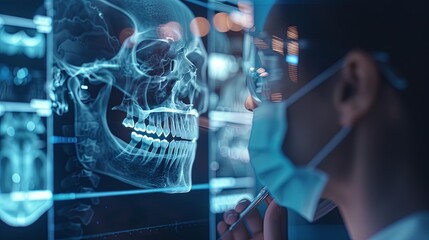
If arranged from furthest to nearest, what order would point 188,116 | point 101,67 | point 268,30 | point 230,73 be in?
point 230,73 → point 188,116 → point 101,67 → point 268,30

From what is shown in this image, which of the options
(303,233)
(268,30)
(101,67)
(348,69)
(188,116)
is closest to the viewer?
(348,69)

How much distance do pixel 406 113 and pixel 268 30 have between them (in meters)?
0.32

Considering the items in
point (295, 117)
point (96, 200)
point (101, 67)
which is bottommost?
point (96, 200)

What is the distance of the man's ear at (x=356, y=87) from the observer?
→ 90 centimetres

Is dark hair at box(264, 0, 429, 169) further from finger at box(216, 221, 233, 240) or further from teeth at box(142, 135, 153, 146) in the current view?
finger at box(216, 221, 233, 240)

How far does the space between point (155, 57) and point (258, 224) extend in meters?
0.52

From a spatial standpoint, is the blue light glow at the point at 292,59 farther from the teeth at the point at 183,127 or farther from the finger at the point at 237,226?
the finger at the point at 237,226

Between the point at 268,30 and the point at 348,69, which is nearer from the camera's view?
the point at 348,69

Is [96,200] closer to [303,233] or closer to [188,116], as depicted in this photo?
[188,116]

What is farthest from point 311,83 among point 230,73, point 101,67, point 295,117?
point 230,73

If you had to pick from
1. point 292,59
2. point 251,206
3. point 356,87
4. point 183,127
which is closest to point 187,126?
point 183,127

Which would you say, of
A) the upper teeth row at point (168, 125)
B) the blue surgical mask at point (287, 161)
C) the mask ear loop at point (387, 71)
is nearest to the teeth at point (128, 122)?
the upper teeth row at point (168, 125)

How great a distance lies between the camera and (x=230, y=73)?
163 centimetres

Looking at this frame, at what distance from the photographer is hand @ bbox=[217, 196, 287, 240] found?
138 centimetres
